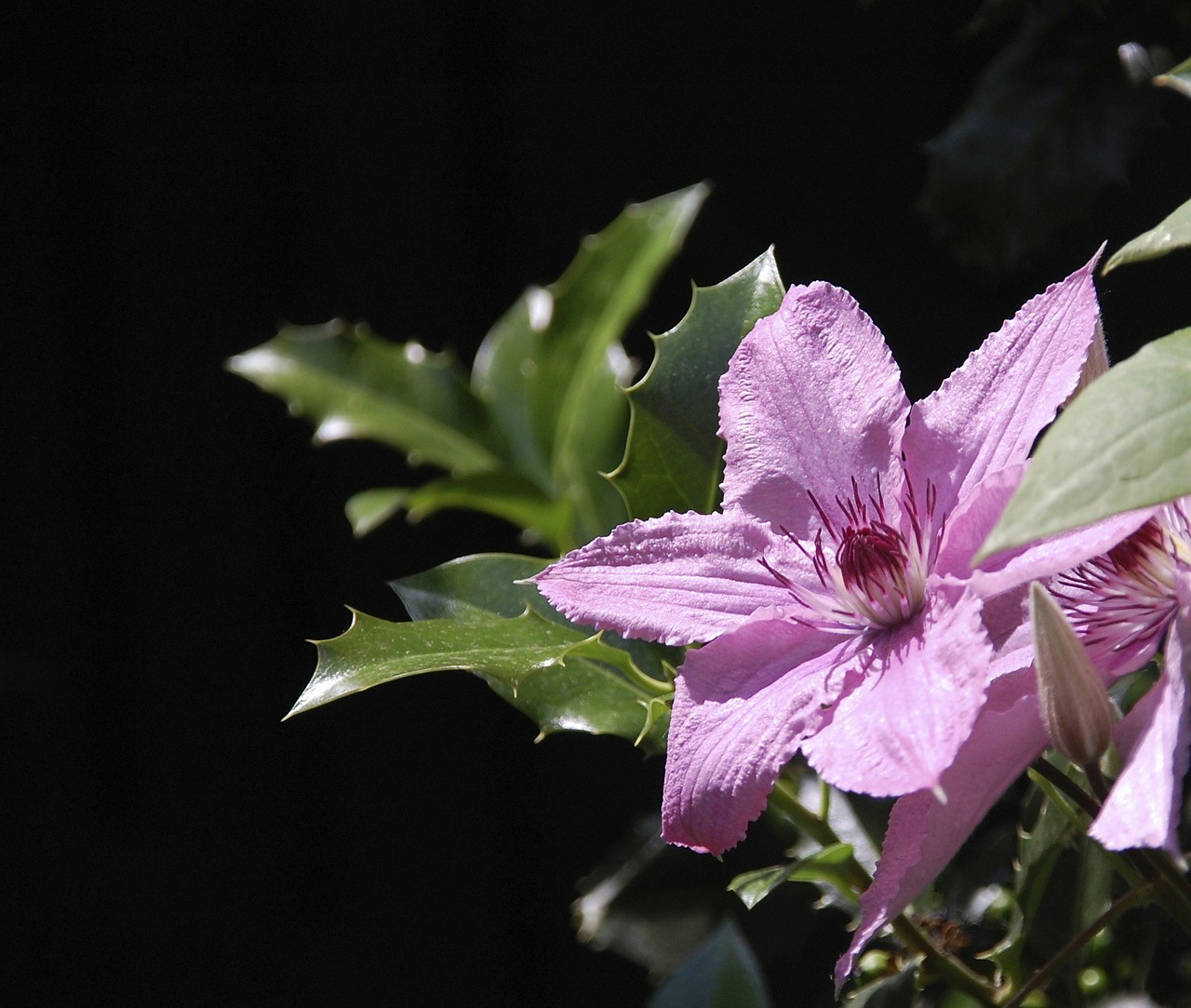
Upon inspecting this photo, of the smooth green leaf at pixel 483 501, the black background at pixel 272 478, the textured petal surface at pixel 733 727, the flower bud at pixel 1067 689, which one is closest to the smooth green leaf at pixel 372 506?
the smooth green leaf at pixel 483 501

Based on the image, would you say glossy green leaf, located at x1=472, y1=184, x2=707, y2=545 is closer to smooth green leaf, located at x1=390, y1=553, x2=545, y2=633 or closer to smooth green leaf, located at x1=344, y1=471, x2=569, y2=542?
smooth green leaf, located at x1=344, y1=471, x2=569, y2=542

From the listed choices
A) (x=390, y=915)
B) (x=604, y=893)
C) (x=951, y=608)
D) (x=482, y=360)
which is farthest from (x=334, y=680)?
(x=390, y=915)

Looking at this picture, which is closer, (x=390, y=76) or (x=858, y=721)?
(x=858, y=721)

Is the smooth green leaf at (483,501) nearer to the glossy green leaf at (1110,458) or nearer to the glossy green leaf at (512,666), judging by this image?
the glossy green leaf at (512,666)

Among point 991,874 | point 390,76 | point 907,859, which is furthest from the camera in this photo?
point 390,76

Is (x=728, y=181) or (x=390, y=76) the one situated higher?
(x=390, y=76)

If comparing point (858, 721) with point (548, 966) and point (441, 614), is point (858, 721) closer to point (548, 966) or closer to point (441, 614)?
point (441, 614)

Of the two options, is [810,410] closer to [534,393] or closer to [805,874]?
[805,874]
